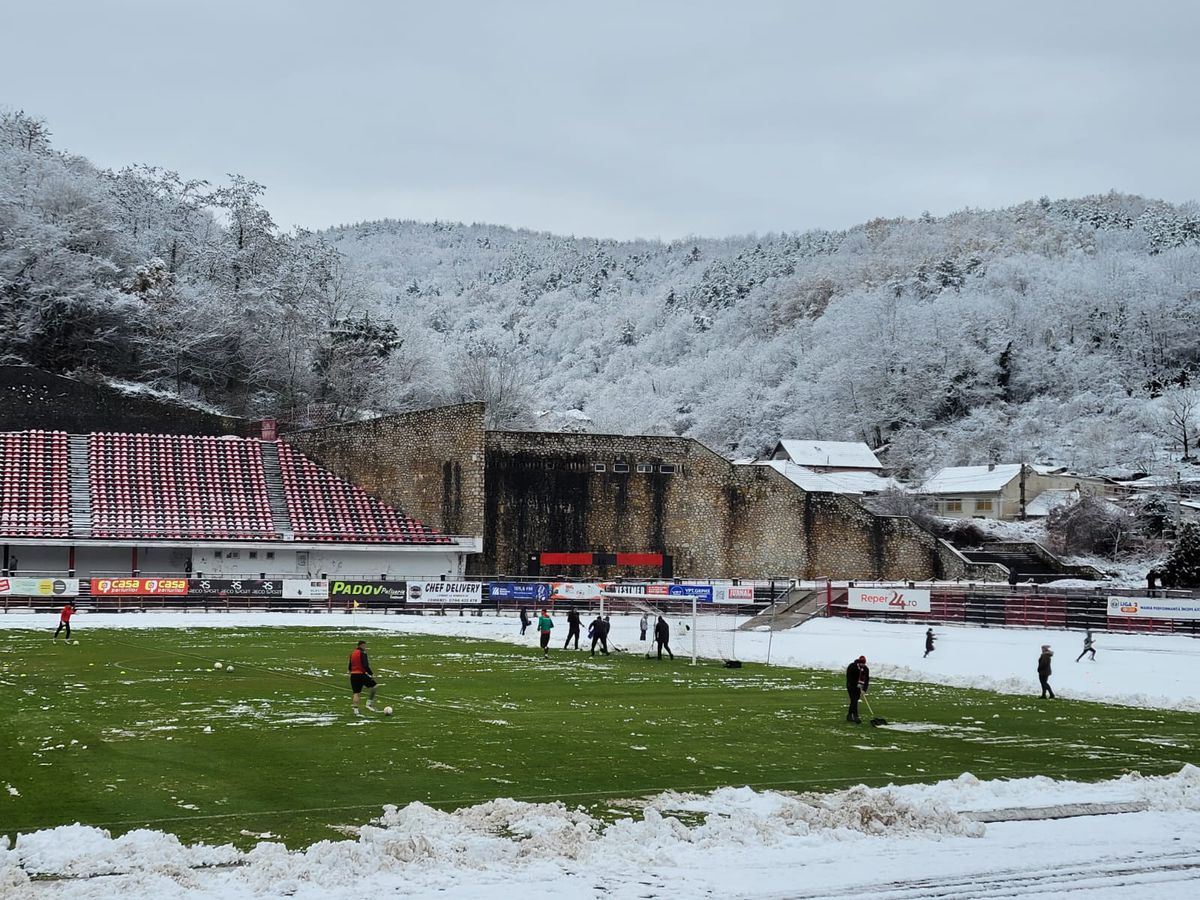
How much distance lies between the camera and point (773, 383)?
145 meters

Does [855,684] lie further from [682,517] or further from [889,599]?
[682,517]

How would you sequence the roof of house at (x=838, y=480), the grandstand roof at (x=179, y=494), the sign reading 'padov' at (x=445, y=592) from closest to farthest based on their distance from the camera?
the sign reading 'padov' at (x=445, y=592) < the grandstand roof at (x=179, y=494) < the roof of house at (x=838, y=480)

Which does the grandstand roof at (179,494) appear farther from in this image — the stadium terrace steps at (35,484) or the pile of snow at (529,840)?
the pile of snow at (529,840)

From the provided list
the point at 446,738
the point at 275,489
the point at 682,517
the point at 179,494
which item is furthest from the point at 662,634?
the point at 179,494

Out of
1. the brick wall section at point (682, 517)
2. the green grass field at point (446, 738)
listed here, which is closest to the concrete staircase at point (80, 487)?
the brick wall section at point (682, 517)

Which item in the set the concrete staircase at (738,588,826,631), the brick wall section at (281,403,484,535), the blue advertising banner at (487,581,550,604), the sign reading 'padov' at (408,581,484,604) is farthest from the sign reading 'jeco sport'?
the brick wall section at (281,403,484,535)

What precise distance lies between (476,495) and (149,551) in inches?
571

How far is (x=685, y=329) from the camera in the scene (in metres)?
174

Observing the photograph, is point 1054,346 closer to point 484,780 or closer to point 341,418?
point 341,418

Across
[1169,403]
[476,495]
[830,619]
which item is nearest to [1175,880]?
[830,619]

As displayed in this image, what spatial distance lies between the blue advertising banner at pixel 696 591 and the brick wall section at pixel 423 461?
12.7 metres

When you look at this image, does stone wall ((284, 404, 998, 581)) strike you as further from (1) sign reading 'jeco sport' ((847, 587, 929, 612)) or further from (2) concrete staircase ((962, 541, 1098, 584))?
(1) sign reading 'jeco sport' ((847, 587, 929, 612))

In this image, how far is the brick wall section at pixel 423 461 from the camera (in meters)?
59.8

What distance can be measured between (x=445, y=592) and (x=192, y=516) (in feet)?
40.6
